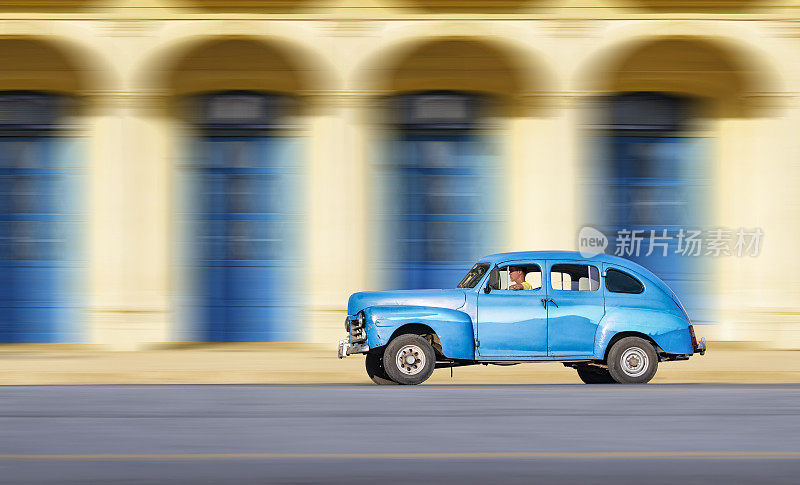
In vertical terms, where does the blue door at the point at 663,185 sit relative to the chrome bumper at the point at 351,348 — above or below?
above

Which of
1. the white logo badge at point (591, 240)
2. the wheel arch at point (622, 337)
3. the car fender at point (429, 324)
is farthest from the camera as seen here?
the white logo badge at point (591, 240)

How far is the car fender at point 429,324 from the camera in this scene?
13.6m

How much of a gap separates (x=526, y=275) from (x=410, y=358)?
170 centimetres

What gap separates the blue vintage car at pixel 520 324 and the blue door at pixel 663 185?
573cm

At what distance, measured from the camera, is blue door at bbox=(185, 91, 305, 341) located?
1952cm

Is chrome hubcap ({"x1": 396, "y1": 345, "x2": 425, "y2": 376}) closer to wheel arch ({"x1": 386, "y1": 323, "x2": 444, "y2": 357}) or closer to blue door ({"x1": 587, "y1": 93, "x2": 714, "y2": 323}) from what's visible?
wheel arch ({"x1": 386, "y1": 323, "x2": 444, "y2": 357})

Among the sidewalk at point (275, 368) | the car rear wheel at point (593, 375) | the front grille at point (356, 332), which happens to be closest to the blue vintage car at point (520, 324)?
the front grille at point (356, 332)

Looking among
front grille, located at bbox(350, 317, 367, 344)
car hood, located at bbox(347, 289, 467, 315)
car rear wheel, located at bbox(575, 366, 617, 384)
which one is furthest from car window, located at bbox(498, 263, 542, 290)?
front grille, located at bbox(350, 317, 367, 344)

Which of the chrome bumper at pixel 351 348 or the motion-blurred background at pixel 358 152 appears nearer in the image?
the chrome bumper at pixel 351 348

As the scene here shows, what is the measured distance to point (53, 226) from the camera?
19.7 m

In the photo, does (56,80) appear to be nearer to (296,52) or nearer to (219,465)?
(296,52)

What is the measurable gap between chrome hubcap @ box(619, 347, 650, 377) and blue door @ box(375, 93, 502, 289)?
19.2 feet

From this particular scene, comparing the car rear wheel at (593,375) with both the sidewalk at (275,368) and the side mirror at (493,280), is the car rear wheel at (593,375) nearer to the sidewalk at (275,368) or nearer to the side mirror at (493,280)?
the sidewalk at (275,368)

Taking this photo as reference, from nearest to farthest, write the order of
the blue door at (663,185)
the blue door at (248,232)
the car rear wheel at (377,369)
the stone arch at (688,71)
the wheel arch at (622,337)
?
the wheel arch at (622,337), the car rear wheel at (377,369), the stone arch at (688,71), the blue door at (248,232), the blue door at (663,185)
